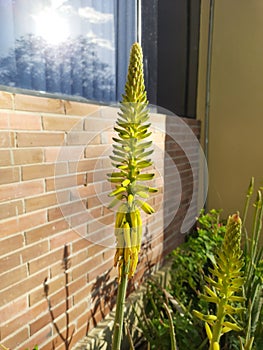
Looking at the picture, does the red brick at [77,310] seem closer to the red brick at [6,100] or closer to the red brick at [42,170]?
the red brick at [42,170]

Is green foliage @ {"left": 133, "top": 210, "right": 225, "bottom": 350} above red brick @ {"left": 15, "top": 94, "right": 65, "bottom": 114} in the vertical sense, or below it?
below

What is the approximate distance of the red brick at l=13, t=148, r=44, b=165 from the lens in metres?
1.12

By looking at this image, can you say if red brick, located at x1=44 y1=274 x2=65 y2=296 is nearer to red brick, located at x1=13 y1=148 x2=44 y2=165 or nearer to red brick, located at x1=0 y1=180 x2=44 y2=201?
red brick, located at x1=0 y1=180 x2=44 y2=201

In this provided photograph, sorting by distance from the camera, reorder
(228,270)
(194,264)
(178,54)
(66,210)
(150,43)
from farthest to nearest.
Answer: (178,54) → (150,43) → (194,264) → (66,210) → (228,270)

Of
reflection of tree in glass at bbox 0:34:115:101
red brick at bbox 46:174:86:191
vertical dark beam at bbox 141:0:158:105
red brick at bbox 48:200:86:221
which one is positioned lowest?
red brick at bbox 48:200:86:221

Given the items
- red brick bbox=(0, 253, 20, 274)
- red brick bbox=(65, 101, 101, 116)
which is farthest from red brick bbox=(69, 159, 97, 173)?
red brick bbox=(0, 253, 20, 274)

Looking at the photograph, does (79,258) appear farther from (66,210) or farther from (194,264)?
(194,264)

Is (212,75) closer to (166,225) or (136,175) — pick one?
(166,225)

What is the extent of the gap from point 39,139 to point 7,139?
156 mm

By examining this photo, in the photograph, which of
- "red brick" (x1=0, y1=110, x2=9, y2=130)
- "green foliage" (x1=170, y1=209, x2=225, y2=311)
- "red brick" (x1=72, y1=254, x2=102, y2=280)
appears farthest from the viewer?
"green foliage" (x1=170, y1=209, x2=225, y2=311)

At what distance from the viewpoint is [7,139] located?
1077 mm

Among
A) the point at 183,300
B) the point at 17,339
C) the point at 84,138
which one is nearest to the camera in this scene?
the point at 17,339

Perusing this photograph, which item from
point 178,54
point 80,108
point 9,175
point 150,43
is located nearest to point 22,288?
point 9,175

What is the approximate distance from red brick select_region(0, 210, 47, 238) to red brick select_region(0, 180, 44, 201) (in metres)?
0.08
